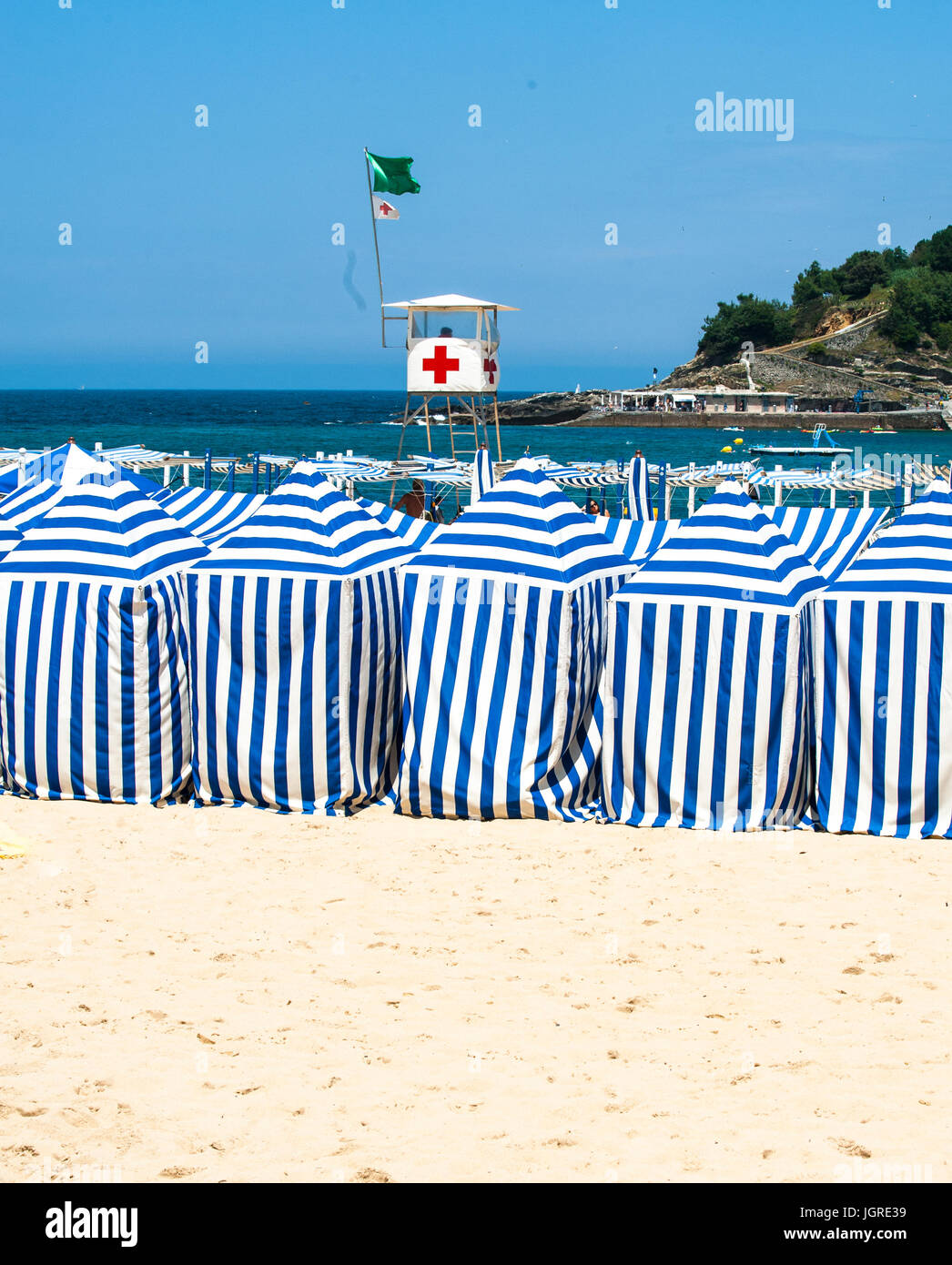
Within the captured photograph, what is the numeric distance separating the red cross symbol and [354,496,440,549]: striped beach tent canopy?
747 cm

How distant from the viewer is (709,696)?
6.77 metres

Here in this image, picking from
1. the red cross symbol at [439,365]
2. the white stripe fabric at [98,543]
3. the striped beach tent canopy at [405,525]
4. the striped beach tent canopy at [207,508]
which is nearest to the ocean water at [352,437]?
the red cross symbol at [439,365]

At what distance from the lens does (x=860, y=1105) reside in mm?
3883

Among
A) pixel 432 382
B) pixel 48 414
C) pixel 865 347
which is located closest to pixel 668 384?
pixel 865 347

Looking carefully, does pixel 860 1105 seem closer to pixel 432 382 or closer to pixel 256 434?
pixel 432 382

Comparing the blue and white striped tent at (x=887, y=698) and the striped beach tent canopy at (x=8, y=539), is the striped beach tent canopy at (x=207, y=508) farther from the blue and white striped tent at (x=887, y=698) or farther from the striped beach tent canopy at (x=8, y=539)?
the blue and white striped tent at (x=887, y=698)

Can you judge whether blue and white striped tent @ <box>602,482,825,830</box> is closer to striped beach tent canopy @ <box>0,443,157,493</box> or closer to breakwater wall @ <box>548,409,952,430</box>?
striped beach tent canopy @ <box>0,443,157,493</box>

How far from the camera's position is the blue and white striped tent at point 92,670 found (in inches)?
281

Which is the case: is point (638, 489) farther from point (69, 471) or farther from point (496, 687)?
point (496, 687)

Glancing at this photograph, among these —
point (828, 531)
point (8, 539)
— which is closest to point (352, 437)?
point (828, 531)

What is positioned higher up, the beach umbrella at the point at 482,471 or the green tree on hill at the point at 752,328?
the green tree on hill at the point at 752,328

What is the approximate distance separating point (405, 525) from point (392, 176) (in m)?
10.2

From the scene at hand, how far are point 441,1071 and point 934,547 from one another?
4261mm

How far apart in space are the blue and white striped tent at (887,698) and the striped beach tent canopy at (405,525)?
304cm
